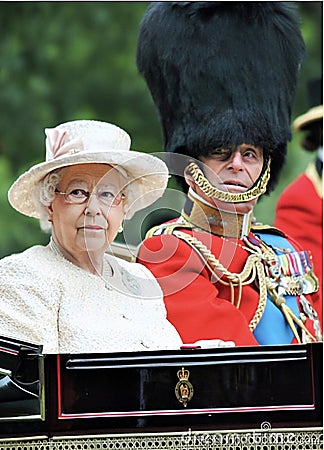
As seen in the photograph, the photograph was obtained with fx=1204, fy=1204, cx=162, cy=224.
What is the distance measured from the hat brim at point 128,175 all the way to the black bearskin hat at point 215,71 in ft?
0.70

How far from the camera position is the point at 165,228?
11.5 feet

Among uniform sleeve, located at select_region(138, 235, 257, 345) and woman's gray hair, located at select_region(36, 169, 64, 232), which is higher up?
woman's gray hair, located at select_region(36, 169, 64, 232)

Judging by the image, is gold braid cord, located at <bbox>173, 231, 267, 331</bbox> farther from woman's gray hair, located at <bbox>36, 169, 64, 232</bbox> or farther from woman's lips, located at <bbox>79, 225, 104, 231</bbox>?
woman's gray hair, located at <bbox>36, 169, 64, 232</bbox>

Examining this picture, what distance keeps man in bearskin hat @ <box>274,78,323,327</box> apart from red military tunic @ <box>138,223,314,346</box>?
819 mm

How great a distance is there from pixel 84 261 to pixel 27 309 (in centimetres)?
25

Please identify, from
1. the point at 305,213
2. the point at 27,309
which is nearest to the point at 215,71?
the point at 27,309

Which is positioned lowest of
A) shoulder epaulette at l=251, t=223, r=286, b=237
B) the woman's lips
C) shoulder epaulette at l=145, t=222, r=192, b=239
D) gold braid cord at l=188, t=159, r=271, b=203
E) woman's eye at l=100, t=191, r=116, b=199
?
the woman's lips

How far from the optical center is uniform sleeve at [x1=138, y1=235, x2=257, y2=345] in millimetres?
3408

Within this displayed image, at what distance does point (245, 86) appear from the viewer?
12.0 feet

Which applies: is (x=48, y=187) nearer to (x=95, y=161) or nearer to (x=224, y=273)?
(x=95, y=161)

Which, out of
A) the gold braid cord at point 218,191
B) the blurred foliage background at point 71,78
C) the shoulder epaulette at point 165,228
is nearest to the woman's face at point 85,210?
the shoulder epaulette at point 165,228

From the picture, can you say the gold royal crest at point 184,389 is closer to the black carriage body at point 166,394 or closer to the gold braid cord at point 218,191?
the black carriage body at point 166,394

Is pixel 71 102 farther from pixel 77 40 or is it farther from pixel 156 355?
pixel 156 355

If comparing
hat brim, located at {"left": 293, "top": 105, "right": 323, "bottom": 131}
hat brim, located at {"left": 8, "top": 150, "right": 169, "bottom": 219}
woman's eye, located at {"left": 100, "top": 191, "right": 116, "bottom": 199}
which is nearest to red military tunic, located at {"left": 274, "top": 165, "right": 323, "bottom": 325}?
hat brim, located at {"left": 293, "top": 105, "right": 323, "bottom": 131}
